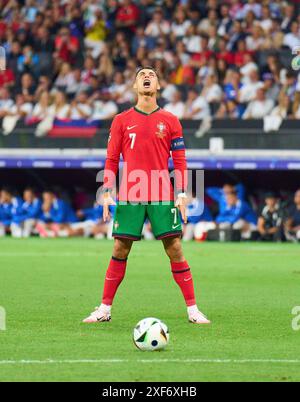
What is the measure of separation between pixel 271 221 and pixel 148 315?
463 inches

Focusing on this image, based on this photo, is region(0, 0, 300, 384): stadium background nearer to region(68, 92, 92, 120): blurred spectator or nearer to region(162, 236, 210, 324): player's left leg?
region(68, 92, 92, 120): blurred spectator

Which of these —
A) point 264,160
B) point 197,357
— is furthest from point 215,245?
point 197,357

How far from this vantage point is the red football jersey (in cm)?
967

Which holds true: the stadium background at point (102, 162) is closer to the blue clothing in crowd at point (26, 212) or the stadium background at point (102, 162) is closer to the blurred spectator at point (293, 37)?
the blurred spectator at point (293, 37)

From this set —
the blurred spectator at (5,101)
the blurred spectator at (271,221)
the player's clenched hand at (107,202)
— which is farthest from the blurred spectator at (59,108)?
the player's clenched hand at (107,202)

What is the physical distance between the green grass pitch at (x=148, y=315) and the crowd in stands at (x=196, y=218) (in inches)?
137

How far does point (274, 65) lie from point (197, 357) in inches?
590

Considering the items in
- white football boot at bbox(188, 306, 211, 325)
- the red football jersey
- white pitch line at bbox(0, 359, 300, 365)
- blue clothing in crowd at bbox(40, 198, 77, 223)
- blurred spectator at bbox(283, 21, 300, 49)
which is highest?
blurred spectator at bbox(283, 21, 300, 49)

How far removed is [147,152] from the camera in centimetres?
968

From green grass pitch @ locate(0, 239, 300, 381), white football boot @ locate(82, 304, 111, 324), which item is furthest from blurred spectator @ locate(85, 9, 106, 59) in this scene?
white football boot @ locate(82, 304, 111, 324)

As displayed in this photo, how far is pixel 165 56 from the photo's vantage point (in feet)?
78.7

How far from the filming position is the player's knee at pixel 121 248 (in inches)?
383

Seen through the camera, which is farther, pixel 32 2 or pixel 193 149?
pixel 32 2
